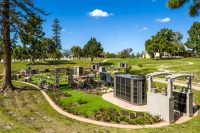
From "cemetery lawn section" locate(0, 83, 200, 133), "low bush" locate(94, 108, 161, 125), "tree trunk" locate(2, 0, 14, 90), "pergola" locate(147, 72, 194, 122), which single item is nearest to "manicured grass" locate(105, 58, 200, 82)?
"pergola" locate(147, 72, 194, 122)

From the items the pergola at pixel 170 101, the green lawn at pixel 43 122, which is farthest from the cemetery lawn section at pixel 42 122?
the pergola at pixel 170 101

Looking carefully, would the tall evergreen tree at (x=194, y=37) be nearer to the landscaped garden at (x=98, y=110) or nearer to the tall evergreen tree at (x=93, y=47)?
the tall evergreen tree at (x=93, y=47)

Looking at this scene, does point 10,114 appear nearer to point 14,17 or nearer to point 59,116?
point 59,116

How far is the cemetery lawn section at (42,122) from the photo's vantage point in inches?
579

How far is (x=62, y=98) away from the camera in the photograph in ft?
85.4

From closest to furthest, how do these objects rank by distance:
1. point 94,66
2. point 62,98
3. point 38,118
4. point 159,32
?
point 38,118, point 62,98, point 94,66, point 159,32

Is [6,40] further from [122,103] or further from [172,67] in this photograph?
[172,67]

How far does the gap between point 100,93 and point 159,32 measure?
66435 millimetres

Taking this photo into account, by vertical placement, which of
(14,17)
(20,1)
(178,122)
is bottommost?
(178,122)

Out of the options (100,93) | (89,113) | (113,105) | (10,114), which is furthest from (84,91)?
(10,114)

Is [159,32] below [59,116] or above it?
above

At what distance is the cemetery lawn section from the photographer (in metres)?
14.7

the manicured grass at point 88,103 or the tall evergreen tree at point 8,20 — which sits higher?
the tall evergreen tree at point 8,20

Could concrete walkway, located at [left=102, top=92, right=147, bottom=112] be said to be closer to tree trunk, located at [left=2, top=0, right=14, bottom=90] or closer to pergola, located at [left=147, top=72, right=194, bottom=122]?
pergola, located at [left=147, top=72, right=194, bottom=122]
